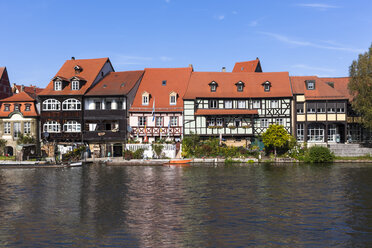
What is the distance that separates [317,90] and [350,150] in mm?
10166

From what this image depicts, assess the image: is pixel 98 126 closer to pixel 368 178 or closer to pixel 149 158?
pixel 149 158

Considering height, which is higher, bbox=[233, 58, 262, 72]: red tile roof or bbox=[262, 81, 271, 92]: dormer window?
bbox=[233, 58, 262, 72]: red tile roof

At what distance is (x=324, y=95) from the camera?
5359cm

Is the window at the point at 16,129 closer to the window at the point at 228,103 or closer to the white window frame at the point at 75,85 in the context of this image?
the white window frame at the point at 75,85

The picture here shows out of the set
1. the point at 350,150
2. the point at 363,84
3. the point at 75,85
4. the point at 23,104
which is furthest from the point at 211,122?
the point at 23,104

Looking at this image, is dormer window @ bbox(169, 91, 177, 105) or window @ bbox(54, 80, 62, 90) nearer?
dormer window @ bbox(169, 91, 177, 105)

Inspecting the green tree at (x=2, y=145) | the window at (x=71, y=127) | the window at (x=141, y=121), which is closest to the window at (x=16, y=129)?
the green tree at (x=2, y=145)

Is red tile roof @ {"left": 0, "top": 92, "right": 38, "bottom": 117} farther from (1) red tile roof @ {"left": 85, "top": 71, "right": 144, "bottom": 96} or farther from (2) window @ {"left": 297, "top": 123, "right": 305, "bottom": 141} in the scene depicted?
(2) window @ {"left": 297, "top": 123, "right": 305, "bottom": 141}

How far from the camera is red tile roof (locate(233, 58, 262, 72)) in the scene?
72150 millimetres

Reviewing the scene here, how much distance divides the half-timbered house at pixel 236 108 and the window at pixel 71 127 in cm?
1669

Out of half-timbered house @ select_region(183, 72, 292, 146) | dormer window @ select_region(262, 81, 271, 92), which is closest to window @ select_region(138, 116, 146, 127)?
half-timbered house @ select_region(183, 72, 292, 146)

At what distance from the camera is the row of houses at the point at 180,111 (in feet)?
176

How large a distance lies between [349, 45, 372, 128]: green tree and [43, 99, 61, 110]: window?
43.3 metres

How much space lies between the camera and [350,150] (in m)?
49.8
